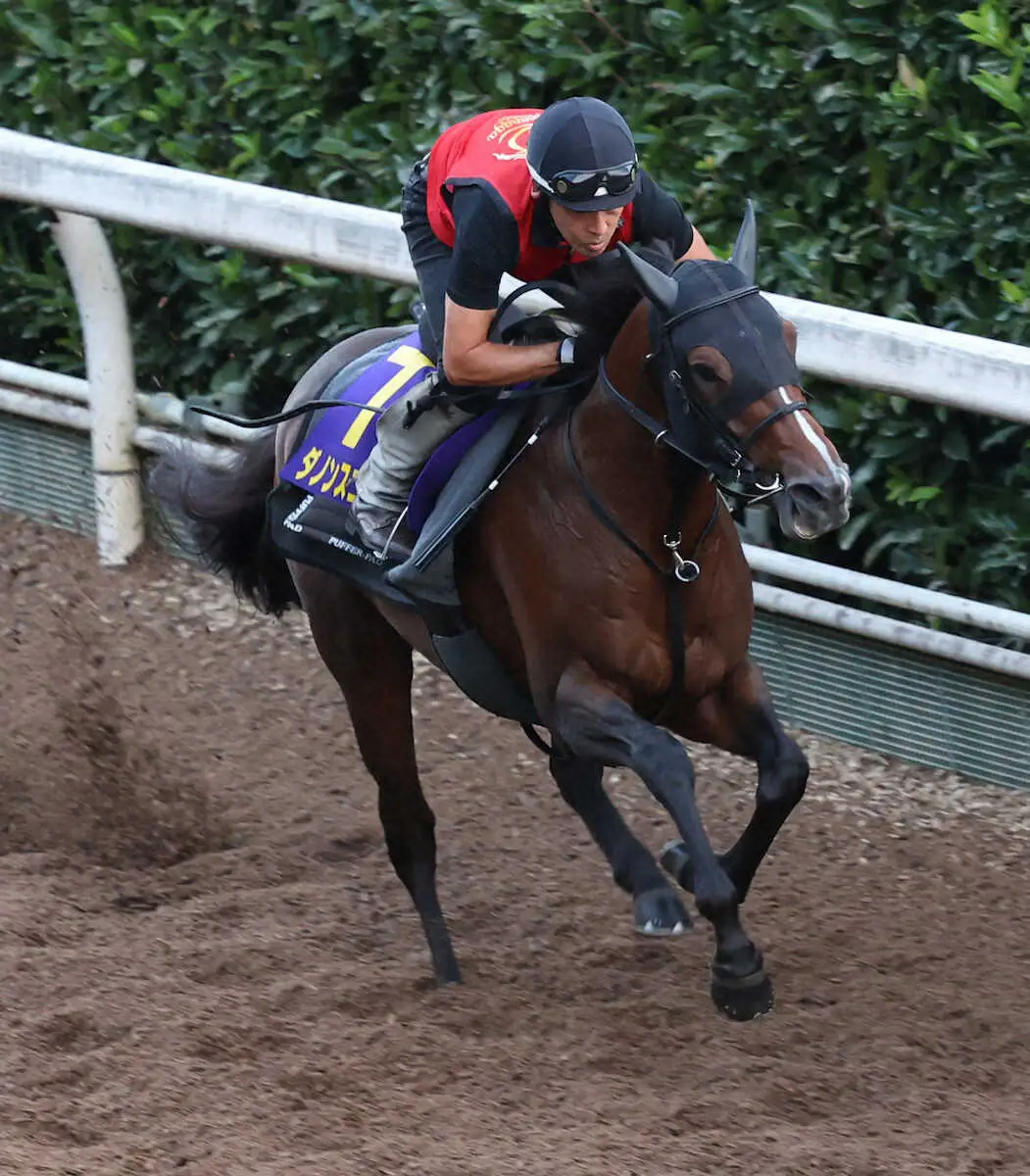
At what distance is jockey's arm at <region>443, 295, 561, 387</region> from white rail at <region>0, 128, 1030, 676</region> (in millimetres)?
1019

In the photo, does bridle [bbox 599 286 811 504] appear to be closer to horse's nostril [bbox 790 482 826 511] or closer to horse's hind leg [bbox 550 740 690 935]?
horse's nostril [bbox 790 482 826 511]

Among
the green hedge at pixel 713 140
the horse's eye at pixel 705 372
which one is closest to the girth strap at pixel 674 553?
the horse's eye at pixel 705 372

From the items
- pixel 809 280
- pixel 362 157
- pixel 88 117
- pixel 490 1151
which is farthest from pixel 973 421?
pixel 88 117

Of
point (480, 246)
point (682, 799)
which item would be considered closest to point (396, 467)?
point (480, 246)

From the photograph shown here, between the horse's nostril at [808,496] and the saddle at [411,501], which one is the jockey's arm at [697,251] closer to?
the saddle at [411,501]

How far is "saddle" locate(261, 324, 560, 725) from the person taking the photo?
4539mm

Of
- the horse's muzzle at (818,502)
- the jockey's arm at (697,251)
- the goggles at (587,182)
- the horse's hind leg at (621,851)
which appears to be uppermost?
the goggles at (587,182)

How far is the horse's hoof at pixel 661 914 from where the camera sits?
429cm

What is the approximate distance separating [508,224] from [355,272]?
191cm

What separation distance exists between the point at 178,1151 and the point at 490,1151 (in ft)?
1.95

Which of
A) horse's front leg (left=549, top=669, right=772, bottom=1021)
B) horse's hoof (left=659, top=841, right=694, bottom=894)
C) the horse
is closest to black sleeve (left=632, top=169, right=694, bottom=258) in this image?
the horse

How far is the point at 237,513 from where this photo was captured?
18.1ft

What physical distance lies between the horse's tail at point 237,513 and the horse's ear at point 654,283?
1.85 meters

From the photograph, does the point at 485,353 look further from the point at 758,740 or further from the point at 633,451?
the point at 758,740
